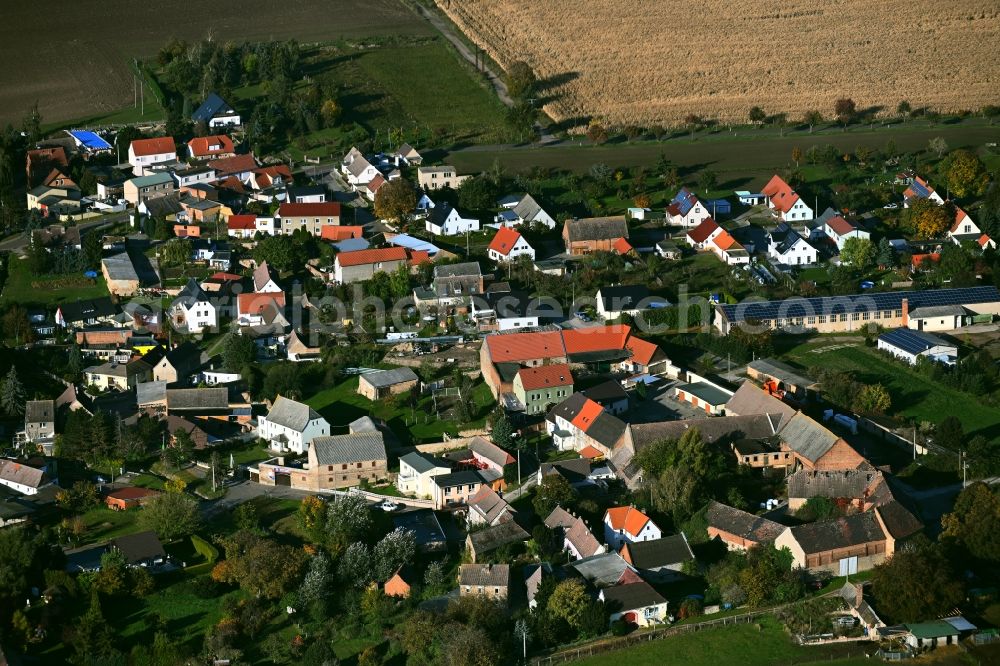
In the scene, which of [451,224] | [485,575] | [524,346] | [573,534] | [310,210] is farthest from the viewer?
[310,210]

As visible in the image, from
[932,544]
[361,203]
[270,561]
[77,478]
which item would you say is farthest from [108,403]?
[932,544]

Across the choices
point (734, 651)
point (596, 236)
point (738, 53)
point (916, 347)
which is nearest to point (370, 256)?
point (596, 236)

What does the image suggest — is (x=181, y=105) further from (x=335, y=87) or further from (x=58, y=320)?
(x=58, y=320)

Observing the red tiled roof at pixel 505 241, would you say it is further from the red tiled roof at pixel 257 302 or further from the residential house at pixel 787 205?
the residential house at pixel 787 205

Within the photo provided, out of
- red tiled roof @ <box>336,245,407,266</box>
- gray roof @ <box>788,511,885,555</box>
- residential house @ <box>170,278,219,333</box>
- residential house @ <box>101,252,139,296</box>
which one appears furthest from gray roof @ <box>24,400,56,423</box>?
gray roof @ <box>788,511,885,555</box>

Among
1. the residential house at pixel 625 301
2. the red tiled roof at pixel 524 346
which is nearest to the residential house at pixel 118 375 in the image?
the red tiled roof at pixel 524 346

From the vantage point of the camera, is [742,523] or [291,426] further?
[291,426]

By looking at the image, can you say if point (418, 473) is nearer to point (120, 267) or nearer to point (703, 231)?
point (120, 267)
